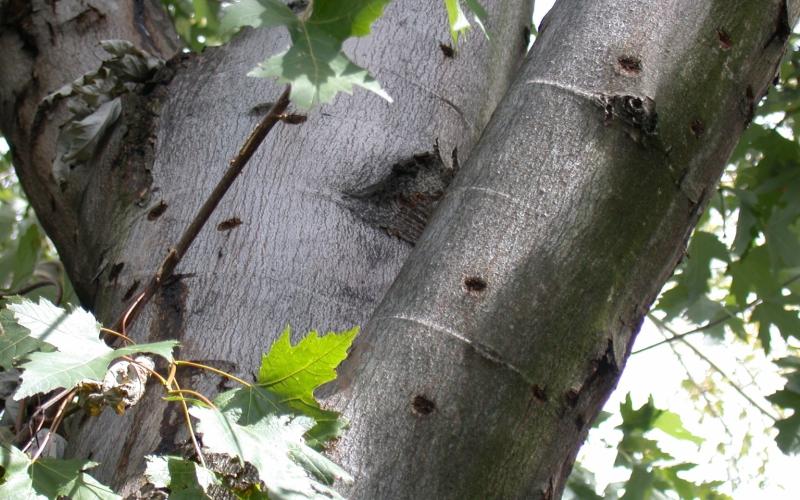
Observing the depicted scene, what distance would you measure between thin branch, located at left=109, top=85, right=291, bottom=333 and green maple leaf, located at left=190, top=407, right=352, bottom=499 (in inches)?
8.3

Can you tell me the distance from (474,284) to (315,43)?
278 millimetres

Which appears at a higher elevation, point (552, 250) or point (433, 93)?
point (433, 93)

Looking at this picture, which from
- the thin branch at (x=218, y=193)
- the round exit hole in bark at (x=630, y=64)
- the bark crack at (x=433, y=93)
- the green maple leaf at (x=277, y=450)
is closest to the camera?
the green maple leaf at (x=277, y=450)

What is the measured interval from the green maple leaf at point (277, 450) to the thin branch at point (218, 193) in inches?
8.3

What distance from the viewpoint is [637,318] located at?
2.99 ft

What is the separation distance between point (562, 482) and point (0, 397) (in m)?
0.73

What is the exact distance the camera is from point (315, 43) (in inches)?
32.4

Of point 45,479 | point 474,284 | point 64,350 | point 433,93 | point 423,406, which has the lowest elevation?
point 45,479

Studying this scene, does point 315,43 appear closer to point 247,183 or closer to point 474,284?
point 474,284

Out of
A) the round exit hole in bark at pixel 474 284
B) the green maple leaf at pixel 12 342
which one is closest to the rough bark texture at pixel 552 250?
the round exit hole in bark at pixel 474 284

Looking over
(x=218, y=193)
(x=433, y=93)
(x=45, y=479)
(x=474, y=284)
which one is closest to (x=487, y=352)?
(x=474, y=284)

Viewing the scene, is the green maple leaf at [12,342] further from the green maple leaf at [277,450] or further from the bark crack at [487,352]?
the bark crack at [487,352]

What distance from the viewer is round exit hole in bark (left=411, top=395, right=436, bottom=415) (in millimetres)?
790

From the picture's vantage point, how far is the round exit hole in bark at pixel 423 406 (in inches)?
31.1
